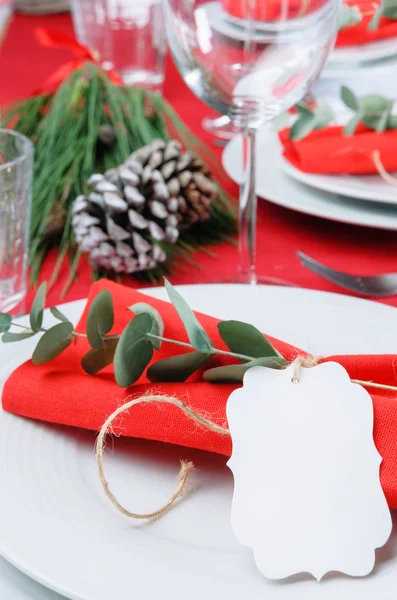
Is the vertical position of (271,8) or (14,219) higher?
(271,8)

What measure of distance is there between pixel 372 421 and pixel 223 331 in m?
0.09

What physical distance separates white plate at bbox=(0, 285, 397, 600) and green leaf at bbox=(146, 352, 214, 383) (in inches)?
1.4

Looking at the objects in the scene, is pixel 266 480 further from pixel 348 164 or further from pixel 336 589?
pixel 348 164

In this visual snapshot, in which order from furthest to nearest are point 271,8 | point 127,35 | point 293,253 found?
1. point 127,35
2. point 293,253
3. point 271,8

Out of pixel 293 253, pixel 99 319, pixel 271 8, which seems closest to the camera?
pixel 99 319

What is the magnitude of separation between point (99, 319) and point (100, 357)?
2 centimetres

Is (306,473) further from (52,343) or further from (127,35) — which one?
(127,35)

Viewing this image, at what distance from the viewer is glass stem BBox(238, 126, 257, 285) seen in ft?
2.03

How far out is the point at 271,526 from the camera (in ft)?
1.06

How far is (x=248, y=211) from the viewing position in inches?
24.8

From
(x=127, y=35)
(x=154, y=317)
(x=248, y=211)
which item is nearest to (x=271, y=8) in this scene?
(x=248, y=211)

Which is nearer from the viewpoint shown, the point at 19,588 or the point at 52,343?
the point at 19,588

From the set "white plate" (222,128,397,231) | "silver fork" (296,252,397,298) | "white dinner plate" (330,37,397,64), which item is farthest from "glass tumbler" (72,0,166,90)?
"silver fork" (296,252,397,298)

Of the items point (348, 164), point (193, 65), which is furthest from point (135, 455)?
point (348, 164)
